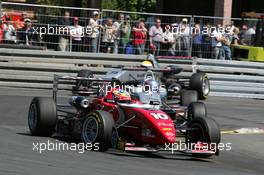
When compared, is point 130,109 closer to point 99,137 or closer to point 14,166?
point 99,137

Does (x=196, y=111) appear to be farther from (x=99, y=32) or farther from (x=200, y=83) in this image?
(x=99, y=32)

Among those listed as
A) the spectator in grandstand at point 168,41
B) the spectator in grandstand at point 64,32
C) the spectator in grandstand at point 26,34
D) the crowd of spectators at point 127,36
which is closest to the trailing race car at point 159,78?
the spectator in grandstand at point 168,41

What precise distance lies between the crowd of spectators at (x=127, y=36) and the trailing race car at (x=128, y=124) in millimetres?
9179

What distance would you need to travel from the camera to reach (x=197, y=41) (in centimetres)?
2308

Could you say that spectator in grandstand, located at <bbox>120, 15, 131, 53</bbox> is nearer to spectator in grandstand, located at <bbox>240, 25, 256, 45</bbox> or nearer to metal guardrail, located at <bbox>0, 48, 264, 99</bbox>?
metal guardrail, located at <bbox>0, 48, 264, 99</bbox>

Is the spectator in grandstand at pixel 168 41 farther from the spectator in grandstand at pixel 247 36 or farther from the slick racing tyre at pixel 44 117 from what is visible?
the slick racing tyre at pixel 44 117

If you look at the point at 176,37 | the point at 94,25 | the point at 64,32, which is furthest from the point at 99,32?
the point at 176,37

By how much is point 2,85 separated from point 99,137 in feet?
35.7

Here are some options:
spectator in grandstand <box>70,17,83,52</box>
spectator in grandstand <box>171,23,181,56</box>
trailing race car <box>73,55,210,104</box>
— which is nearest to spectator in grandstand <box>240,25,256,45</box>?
spectator in grandstand <box>171,23,181,56</box>

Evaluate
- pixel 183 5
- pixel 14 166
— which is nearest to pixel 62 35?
pixel 14 166

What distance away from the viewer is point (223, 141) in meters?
14.0

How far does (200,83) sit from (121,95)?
7951 mm

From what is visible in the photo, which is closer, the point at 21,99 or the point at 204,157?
the point at 204,157

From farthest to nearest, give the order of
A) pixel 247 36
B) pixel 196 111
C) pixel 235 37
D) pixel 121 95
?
1. pixel 247 36
2. pixel 235 37
3. pixel 196 111
4. pixel 121 95
